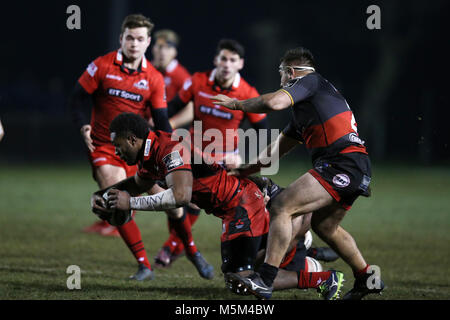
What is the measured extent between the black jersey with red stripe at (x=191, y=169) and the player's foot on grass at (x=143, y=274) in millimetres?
1464

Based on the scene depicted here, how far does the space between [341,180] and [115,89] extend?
2.95m

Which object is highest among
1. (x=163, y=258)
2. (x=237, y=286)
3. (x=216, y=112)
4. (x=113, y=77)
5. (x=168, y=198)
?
(x=113, y=77)

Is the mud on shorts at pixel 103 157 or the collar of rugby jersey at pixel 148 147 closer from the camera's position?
the collar of rugby jersey at pixel 148 147

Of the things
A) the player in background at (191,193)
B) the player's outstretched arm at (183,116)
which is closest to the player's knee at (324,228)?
the player in background at (191,193)

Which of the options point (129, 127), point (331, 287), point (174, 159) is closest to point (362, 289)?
point (331, 287)

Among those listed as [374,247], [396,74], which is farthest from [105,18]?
[374,247]

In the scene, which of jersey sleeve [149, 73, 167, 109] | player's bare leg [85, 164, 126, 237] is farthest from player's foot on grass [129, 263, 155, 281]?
jersey sleeve [149, 73, 167, 109]

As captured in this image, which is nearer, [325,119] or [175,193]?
[175,193]

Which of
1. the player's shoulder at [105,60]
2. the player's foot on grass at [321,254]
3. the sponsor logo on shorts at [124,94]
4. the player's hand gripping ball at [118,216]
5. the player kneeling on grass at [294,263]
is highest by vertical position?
the player's shoulder at [105,60]

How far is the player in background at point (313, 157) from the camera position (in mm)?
5398

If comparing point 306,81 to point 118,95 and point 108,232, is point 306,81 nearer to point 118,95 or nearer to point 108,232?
point 118,95

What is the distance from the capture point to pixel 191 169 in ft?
17.5

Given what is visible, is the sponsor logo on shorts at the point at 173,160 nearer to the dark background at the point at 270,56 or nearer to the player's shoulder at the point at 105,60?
the player's shoulder at the point at 105,60

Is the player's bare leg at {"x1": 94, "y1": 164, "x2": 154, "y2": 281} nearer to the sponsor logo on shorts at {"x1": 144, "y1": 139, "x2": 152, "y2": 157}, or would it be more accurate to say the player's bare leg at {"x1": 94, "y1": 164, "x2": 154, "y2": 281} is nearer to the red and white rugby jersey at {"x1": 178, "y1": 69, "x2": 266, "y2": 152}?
the red and white rugby jersey at {"x1": 178, "y1": 69, "x2": 266, "y2": 152}
